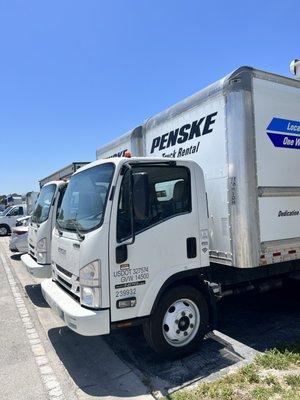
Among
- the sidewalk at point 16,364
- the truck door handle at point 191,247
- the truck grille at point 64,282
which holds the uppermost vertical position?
the truck door handle at point 191,247

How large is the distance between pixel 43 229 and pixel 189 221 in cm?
409

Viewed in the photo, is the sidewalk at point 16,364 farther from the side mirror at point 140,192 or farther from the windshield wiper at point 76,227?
the side mirror at point 140,192

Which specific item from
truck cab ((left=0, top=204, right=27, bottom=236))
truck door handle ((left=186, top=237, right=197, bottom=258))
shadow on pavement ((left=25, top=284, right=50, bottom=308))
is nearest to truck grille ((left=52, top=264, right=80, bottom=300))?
truck door handle ((left=186, top=237, right=197, bottom=258))

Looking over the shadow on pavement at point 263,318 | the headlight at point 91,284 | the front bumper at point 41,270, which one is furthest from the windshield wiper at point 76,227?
the front bumper at point 41,270

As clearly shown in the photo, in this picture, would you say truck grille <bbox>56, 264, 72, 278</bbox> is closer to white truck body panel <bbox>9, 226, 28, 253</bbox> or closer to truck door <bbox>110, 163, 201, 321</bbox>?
truck door <bbox>110, 163, 201, 321</bbox>

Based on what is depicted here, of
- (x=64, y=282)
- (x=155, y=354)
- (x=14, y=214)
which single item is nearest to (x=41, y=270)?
(x=64, y=282)

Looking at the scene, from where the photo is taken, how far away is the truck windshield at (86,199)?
4.66m

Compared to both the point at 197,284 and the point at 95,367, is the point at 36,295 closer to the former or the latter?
the point at 95,367

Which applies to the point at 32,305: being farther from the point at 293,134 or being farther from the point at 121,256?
the point at 293,134

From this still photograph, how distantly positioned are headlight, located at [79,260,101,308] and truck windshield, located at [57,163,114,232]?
45cm

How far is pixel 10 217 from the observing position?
83.8ft

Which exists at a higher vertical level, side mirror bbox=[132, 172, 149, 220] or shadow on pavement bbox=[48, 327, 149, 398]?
side mirror bbox=[132, 172, 149, 220]

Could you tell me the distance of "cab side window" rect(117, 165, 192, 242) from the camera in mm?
4566

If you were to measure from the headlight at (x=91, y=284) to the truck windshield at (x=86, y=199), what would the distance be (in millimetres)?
447
